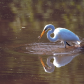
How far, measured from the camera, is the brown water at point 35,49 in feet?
20.4

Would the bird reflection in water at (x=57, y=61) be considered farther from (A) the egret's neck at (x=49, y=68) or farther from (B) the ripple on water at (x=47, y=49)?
(B) the ripple on water at (x=47, y=49)

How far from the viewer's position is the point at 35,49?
330 inches

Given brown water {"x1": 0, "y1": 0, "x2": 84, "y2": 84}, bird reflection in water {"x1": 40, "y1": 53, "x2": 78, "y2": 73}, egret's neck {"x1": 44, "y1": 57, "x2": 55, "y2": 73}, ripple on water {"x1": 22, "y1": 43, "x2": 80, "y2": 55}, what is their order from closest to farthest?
brown water {"x1": 0, "y1": 0, "x2": 84, "y2": 84}
egret's neck {"x1": 44, "y1": 57, "x2": 55, "y2": 73}
bird reflection in water {"x1": 40, "y1": 53, "x2": 78, "y2": 73}
ripple on water {"x1": 22, "y1": 43, "x2": 80, "y2": 55}

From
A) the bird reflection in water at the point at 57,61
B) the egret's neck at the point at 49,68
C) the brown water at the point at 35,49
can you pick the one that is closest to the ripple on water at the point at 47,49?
the brown water at the point at 35,49

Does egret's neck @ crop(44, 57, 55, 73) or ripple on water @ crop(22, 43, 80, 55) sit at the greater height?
egret's neck @ crop(44, 57, 55, 73)

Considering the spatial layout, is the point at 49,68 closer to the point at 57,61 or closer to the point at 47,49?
the point at 57,61

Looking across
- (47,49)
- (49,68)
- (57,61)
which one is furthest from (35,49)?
(49,68)

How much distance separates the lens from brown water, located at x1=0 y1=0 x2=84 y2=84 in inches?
245

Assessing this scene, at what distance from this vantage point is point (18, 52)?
26.6ft

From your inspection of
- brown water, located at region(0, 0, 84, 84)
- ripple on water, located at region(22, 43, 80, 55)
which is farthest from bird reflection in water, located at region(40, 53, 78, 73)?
ripple on water, located at region(22, 43, 80, 55)

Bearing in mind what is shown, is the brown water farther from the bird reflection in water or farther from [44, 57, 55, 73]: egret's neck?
[44, 57, 55, 73]: egret's neck

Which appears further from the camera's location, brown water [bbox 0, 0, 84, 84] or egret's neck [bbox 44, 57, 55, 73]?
egret's neck [bbox 44, 57, 55, 73]

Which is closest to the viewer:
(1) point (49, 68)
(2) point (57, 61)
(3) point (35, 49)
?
(1) point (49, 68)

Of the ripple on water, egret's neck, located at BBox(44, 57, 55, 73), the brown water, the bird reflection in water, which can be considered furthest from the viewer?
the ripple on water
